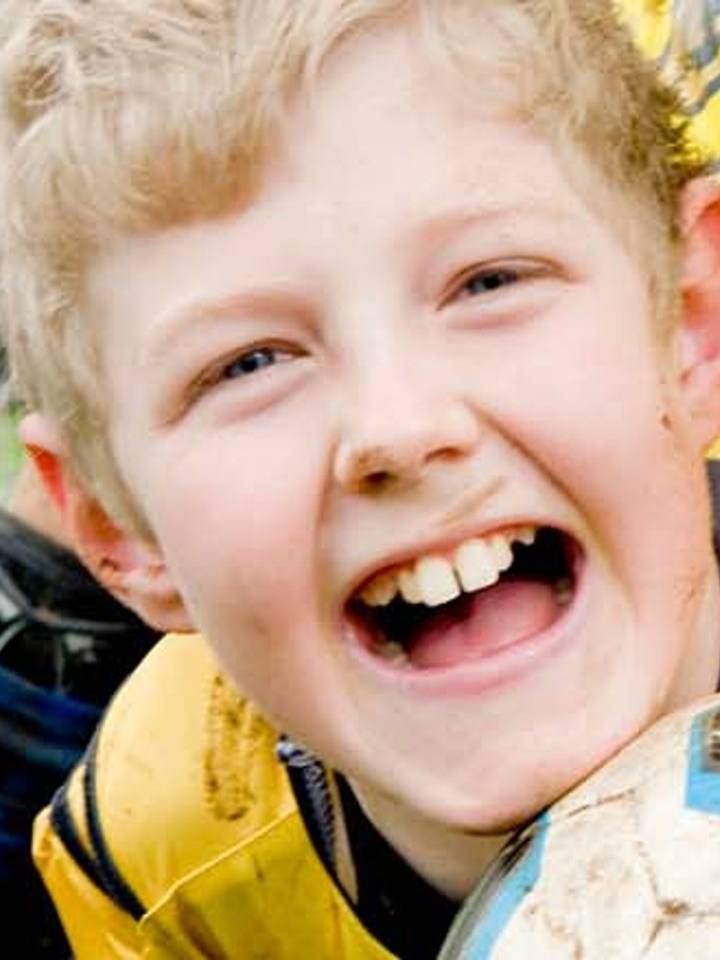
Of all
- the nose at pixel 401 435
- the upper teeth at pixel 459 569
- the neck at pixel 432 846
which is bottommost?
the neck at pixel 432 846

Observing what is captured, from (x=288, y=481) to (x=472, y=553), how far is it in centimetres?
11

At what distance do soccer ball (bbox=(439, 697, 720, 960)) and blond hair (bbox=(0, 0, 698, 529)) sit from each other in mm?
349

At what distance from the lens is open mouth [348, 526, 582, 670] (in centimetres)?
140

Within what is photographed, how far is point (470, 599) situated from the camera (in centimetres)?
146

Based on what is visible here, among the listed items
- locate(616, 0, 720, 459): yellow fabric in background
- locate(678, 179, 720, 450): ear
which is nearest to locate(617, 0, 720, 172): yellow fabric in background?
locate(616, 0, 720, 459): yellow fabric in background

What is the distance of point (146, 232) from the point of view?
4.72ft

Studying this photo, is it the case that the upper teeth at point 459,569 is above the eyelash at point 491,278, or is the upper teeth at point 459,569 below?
below

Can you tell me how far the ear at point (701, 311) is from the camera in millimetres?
1573

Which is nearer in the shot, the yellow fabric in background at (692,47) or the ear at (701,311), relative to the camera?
the ear at (701,311)

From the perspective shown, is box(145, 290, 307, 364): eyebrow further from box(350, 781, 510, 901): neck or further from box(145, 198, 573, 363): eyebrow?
box(350, 781, 510, 901): neck

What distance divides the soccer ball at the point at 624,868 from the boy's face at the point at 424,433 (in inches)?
1.6

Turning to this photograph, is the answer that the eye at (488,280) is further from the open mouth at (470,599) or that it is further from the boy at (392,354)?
the open mouth at (470,599)

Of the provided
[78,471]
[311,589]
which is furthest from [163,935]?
[311,589]

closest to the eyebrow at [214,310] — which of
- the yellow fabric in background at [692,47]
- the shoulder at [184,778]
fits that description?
the shoulder at [184,778]
